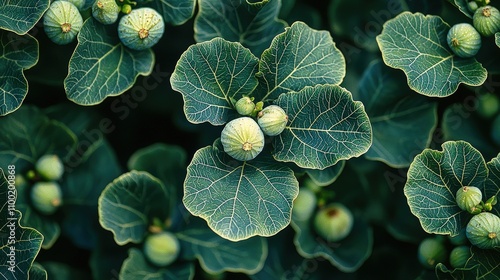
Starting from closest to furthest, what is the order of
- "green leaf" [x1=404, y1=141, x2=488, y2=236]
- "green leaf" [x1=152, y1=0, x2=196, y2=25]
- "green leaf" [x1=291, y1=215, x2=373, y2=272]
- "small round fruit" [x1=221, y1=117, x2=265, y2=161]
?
"small round fruit" [x1=221, y1=117, x2=265, y2=161] → "green leaf" [x1=404, y1=141, x2=488, y2=236] → "green leaf" [x1=152, y1=0, x2=196, y2=25] → "green leaf" [x1=291, y1=215, x2=373, y2=272]

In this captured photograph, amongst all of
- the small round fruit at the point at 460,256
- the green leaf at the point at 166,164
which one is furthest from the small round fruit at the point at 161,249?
the small round fruit at the point at 460,256

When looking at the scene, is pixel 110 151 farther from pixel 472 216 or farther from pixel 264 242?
pixel 472 216

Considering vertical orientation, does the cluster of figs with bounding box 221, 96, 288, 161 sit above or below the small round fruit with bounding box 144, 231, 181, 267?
above

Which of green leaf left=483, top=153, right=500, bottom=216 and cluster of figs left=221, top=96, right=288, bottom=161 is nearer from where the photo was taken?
cluster of figs left=221, top=96, right=288, bottom=161

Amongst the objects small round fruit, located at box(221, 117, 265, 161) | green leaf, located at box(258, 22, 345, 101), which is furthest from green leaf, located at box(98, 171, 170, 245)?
green leaf, located at box(258, 22, 345, 101)

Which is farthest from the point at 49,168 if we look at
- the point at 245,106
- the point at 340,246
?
the point at 340,246

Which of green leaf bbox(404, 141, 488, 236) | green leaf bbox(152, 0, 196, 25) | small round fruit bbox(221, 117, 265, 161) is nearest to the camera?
small round fruit bbox(221, 117, 265, 161)

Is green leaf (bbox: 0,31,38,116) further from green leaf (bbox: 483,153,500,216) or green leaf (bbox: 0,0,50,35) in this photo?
green leaf (bbox: 483,153,500,216)

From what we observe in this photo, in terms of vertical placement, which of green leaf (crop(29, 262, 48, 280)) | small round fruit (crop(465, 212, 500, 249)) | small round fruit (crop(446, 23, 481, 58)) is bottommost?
green leaf (crop(29, 262, 48, 280))
